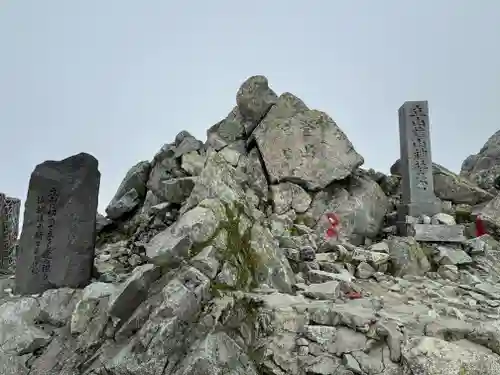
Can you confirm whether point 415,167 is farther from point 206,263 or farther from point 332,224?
point 206,263

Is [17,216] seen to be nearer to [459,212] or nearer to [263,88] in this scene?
[263,88]

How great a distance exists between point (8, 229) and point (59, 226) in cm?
445

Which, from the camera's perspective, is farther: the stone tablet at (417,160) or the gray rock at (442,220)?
the stone tablet at (417,160)

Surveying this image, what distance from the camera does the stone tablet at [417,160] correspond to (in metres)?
13.7

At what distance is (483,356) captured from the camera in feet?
19.4

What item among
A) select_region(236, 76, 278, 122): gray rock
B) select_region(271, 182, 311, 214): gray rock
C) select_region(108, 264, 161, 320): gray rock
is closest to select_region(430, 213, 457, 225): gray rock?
select_region(271, 182, 311, 214): gray rock

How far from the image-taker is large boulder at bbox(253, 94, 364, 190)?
1460 cm

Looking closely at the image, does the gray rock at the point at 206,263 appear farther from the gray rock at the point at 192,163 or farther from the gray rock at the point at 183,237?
the gray rock at the point at 192,163

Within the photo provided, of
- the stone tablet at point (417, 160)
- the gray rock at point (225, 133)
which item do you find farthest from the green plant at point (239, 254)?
the gray rock at point (225, 133)

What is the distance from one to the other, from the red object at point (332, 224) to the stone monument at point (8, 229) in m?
11.1

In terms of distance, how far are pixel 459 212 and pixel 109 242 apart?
602 inches

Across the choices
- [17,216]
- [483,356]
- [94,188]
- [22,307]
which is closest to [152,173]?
[17,216]

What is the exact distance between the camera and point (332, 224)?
13492 millimetres

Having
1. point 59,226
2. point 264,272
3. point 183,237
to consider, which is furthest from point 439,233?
point 59,226
